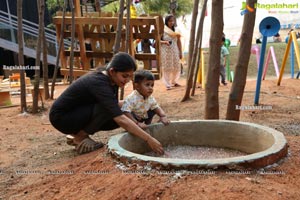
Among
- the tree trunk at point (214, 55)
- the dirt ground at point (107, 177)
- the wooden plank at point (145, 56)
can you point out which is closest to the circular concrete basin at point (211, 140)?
the dirt ground at point (107, 177)

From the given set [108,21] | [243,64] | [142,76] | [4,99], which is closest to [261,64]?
[243,64]

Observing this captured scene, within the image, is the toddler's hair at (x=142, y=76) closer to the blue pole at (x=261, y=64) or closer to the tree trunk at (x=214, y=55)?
the tree trunk at (x=214, y=55)

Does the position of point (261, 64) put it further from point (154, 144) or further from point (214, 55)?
point (154, 144)

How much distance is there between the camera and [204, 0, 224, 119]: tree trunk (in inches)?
138

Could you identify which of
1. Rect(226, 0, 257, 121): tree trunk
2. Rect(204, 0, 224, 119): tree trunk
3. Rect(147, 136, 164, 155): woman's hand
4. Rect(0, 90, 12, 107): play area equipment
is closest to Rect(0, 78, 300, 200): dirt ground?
Rect(147, 136, 164, 155): woman's hand

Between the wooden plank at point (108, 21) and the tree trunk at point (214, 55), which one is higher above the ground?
the wooden plank at point (108, 21)

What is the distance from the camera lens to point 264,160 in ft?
8.04

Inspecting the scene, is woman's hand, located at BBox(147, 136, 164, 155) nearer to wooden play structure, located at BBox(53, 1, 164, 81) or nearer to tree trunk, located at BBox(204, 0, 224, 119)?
tree trunk, located at BBox(204, 0, 224, 119)

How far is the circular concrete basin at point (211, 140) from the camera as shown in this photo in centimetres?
250

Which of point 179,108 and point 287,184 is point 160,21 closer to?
A: point 179,108

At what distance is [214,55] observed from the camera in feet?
11.6

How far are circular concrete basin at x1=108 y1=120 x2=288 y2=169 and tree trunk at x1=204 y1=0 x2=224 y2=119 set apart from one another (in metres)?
0.31

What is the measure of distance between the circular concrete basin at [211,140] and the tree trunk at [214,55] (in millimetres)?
313

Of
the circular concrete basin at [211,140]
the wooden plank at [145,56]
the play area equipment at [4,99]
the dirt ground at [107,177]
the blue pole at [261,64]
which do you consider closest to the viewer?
the dirt ground at [107,177]
